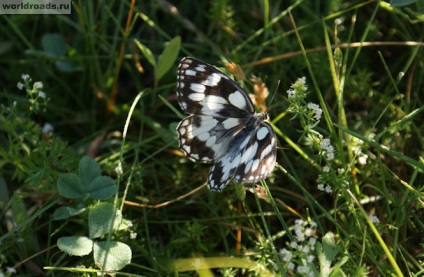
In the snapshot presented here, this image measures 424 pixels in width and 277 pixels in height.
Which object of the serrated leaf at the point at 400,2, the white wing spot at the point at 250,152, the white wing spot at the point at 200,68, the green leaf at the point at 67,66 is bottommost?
the green leaf at the point at 67,66

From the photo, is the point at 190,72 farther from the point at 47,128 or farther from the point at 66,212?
the point at 47,128

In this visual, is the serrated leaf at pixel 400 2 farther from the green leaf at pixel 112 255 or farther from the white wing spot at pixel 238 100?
the green leaf at pixel 112 255

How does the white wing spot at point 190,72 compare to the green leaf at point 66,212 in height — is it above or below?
above

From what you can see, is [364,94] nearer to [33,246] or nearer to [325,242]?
[325,242]

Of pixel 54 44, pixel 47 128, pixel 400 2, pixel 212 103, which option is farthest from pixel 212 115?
pixel 54 44

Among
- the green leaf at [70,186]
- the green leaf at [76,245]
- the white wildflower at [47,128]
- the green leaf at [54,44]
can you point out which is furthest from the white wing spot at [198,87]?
the green leaf at [54,44]

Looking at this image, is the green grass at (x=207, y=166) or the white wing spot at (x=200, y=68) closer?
the green grass at (x=207, y=166)

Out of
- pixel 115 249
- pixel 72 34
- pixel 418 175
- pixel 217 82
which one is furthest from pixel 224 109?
pixel 72 34
